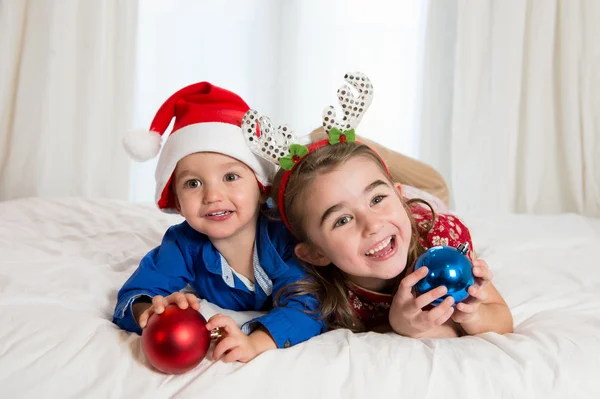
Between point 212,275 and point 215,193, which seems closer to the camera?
point 215,193

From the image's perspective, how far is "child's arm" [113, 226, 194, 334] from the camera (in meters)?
1.35

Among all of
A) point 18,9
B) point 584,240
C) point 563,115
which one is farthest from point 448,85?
point 18,9

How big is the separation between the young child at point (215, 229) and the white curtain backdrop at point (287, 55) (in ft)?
6.62

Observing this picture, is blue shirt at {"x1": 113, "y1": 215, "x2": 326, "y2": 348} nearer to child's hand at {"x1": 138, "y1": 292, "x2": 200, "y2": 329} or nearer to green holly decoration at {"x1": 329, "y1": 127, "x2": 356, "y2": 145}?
child's hand at {"x1": 138, "y1": 292, "x2": 200, "y2": 329}

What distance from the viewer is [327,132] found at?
55.7 inches

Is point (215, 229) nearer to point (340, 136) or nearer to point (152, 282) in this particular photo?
point (152, 282)

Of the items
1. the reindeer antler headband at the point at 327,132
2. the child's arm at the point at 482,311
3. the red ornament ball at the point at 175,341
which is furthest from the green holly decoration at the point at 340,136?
the red ornament ball at the point at 175,341

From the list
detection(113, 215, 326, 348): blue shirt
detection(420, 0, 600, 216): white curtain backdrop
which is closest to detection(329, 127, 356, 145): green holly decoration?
detection(113, 215, 326, 348): blue shirt

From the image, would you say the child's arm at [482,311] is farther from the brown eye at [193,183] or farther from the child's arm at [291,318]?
the brown eye at [193,183]

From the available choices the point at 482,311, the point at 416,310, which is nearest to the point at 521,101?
the point at 482,311

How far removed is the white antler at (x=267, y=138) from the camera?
1405 mm

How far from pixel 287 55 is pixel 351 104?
2253 millimetres

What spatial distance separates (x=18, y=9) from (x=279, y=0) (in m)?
1.33

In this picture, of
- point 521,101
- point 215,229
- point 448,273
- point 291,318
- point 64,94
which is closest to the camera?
point 448,273
